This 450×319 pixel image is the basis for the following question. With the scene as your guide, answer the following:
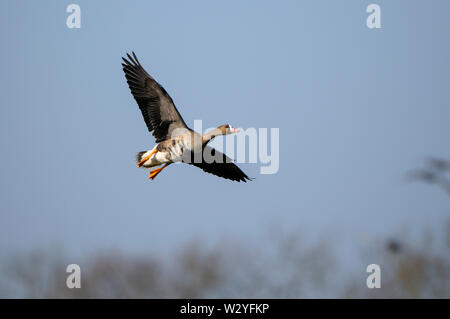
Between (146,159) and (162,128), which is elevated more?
(162,128)

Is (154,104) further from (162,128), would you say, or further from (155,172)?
(155,172)

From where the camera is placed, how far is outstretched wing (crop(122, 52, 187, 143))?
48.1 feet

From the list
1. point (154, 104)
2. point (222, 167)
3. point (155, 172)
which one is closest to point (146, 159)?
point (155, 172)

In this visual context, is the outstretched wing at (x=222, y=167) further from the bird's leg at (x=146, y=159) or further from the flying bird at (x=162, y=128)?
the bird's leg at (x=146, y=159)

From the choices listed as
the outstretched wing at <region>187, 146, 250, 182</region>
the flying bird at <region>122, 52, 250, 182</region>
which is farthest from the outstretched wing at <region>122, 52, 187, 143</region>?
the outstretched wing at <region>187, 146, 250, 182</region>

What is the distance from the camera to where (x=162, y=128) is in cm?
1473

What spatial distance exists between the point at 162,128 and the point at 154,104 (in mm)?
563

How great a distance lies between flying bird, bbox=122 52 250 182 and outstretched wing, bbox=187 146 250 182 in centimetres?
53

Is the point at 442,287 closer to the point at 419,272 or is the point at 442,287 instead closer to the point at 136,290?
the point at 419,272

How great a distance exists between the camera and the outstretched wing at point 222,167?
16.0 meters

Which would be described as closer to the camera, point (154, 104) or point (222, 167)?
point (154, 104)
